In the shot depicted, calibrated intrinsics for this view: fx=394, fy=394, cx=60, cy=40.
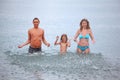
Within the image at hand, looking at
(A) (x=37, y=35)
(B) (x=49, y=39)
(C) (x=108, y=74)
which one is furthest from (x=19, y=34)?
(C) (x=108, y=74)

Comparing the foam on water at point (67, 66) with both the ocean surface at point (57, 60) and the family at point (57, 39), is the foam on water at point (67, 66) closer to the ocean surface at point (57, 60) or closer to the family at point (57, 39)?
the ocean surface at point (57, 60)

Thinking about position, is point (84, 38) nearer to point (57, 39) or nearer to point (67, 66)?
point (57, 39)

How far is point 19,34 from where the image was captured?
659 inches

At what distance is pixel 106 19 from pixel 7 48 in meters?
11.8

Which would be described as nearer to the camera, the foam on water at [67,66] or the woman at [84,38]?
the foam on water at [67,66]

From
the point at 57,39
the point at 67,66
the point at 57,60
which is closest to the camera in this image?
the point at 67,66

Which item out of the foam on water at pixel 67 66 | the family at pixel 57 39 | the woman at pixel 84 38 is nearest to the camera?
the foam on water at pixel 67 66

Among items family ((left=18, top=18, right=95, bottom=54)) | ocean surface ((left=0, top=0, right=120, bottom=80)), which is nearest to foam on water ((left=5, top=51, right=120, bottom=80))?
ocean surface ((left=0, top=0, right=120, bottom=80))

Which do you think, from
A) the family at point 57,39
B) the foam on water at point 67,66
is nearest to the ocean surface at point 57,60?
the foam on water at point 67,66

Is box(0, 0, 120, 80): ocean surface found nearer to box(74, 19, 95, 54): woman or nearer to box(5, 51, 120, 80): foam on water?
box(5, 51, 120, 80): foam on water

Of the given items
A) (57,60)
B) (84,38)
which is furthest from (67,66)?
(84,38)

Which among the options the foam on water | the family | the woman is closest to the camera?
the foam on water

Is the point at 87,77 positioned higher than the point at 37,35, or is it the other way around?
the point at 37,35

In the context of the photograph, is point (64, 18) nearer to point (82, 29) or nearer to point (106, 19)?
point (106, 19)
